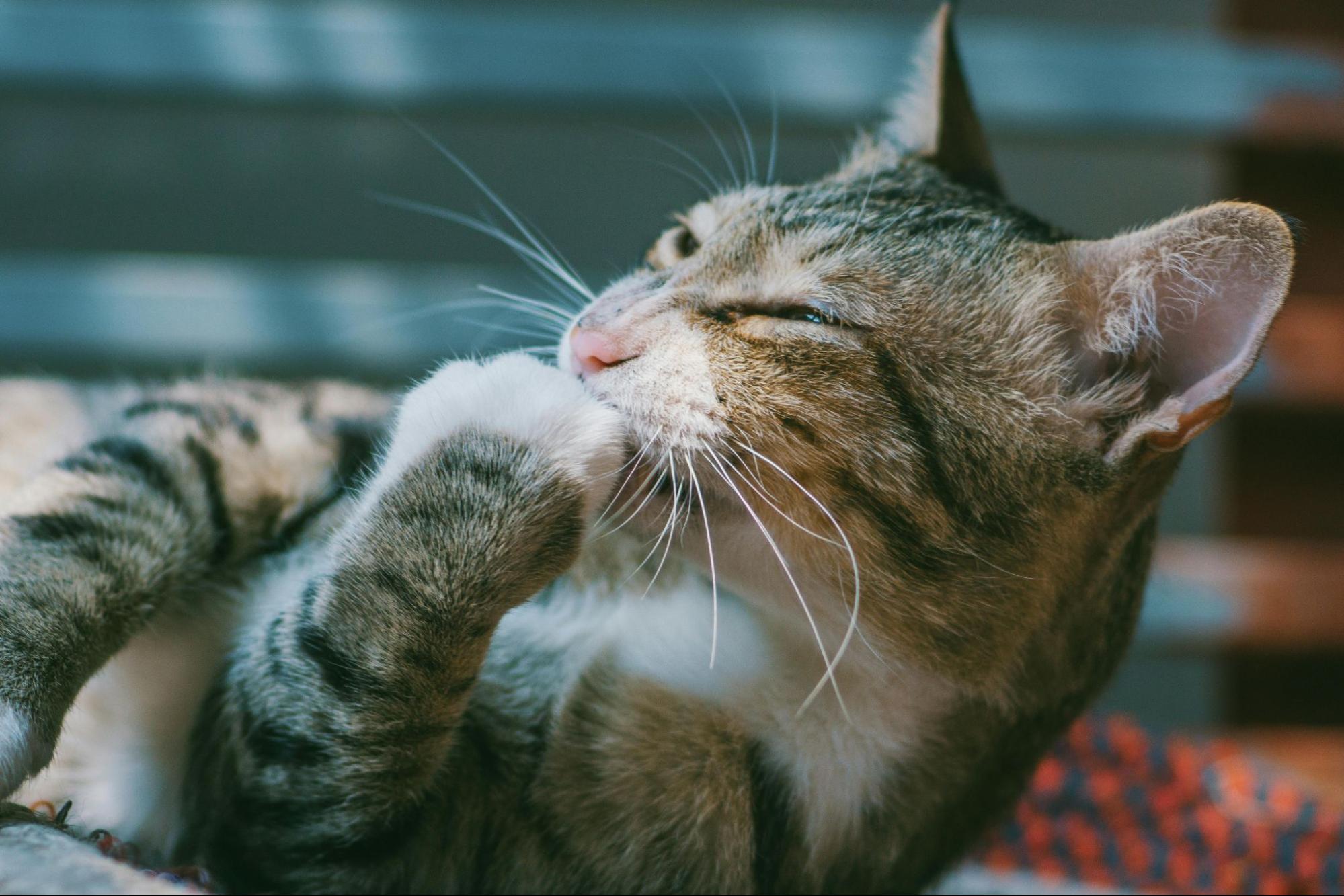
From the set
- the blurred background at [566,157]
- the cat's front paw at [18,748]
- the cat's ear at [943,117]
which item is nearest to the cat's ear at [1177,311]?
the cat's ear at [943,117]

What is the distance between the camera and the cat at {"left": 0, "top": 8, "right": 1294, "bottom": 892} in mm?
803

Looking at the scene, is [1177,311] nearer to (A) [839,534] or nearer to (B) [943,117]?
(A) [839,534]

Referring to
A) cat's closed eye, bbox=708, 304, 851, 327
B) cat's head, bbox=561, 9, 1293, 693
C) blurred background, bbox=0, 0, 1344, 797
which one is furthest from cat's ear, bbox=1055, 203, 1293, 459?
blurred background, bbox=0, 0, 1344, 797

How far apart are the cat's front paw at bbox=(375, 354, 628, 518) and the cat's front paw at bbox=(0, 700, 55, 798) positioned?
313 millimetres

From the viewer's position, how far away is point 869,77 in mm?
2238

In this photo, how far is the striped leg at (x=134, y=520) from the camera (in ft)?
2.72

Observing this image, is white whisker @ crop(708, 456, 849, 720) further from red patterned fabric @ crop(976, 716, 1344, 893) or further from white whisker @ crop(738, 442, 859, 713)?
red patterned fabric @ crop(976, 716, 1344, 893)

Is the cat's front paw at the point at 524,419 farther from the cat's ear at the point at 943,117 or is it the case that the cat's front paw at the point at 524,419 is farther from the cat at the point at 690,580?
the cat's ear at the point at 943,117

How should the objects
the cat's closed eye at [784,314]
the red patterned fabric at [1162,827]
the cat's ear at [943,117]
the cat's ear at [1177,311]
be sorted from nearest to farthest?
the cat's ear at [1177,311] → the cat's closed eye at [784,314] → the cat's ear at [943,117] → the red patterned fabric at [1162,827]

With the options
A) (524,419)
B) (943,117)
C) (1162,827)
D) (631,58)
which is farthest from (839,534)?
(631,58)

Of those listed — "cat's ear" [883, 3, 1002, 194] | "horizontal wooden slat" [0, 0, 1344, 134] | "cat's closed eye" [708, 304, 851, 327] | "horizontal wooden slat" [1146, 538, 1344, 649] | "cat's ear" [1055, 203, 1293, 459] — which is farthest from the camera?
"horizontal wooden slat" [1146, 538, 1344, 649]

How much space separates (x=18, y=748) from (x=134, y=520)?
227 millimetres

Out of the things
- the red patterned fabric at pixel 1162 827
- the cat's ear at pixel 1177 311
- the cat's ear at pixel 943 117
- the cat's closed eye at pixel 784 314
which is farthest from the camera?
the red patterned fabric at pixel 1162 827

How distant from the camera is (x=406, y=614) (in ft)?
2.55
